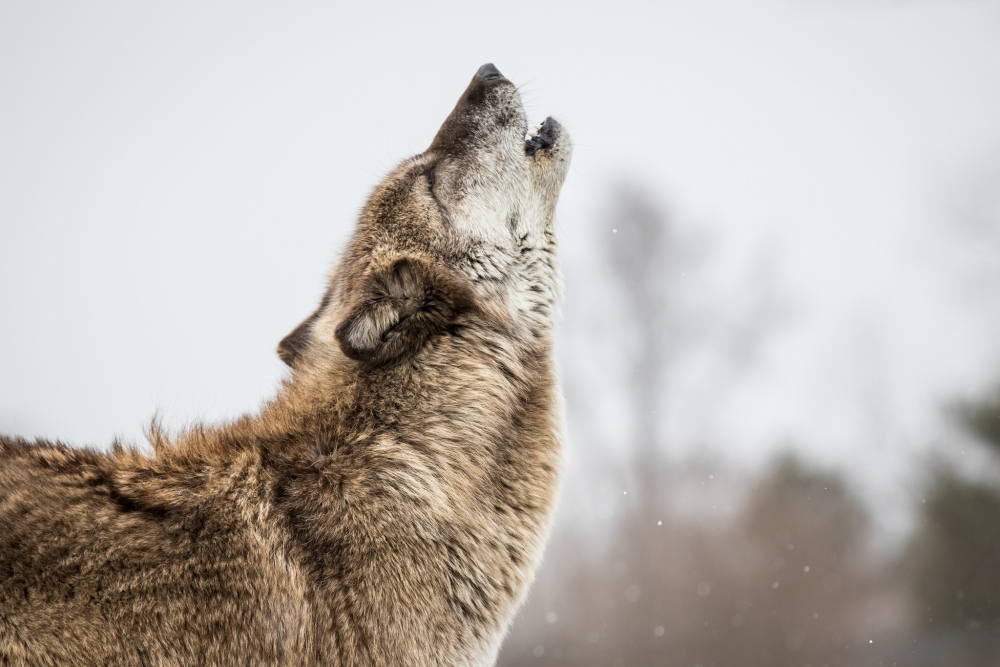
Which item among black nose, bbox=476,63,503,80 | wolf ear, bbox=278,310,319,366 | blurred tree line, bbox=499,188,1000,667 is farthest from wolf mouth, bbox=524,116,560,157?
blurred tree line, bbox=499,188,1000,667

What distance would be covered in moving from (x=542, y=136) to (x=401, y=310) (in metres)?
1.28

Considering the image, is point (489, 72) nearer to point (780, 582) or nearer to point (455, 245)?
point (455, 245)

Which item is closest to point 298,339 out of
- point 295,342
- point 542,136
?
point 295,342

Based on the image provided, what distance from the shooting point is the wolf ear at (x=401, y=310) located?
2.70 m

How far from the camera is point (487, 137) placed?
354 centimetres

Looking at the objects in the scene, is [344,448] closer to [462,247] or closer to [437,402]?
[437,402]

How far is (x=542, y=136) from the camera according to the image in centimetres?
358

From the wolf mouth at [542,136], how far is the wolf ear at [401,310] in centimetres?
91

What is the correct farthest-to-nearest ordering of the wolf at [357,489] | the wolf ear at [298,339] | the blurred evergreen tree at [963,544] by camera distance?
1. the blurred evergreen tree at [963,544]
2. the wolf ear at [298,339]
3. the wolf at [357,489]

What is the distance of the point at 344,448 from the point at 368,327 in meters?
0.44

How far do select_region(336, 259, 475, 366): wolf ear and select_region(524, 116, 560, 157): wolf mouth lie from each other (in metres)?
0.91

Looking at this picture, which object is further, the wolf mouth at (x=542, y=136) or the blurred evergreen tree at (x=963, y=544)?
the blurred evergreen tree at (x=963, y=544)

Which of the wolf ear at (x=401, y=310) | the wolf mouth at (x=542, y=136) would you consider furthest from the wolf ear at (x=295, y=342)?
the wolf mouth at (x=542, y=136)

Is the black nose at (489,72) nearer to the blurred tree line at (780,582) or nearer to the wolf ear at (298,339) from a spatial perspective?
the wolf ear at (298,339)
